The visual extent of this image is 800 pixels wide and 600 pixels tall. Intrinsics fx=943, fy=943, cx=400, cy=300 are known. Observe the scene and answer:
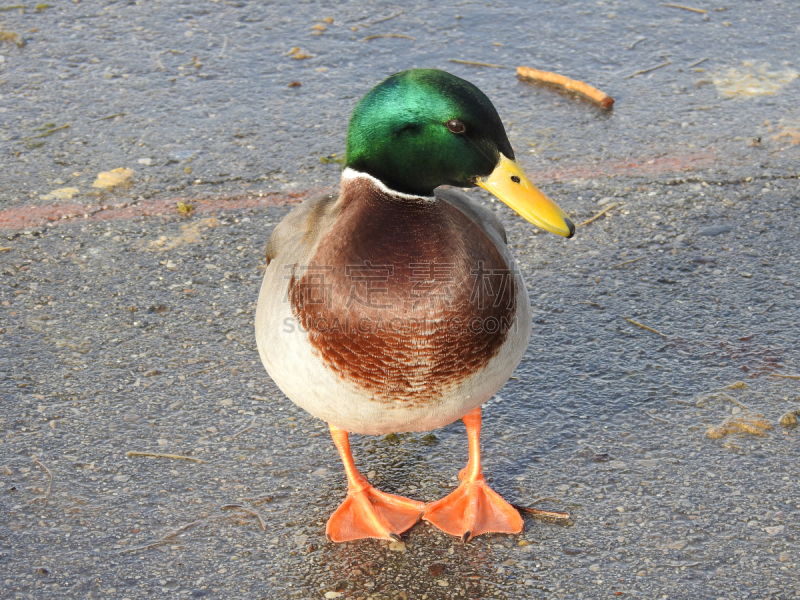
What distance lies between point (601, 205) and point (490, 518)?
1.94 m

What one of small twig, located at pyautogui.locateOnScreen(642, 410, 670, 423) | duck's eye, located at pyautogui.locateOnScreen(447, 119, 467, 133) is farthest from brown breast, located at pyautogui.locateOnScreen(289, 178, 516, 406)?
small twig, located at pyautogui.locateOnScreen(642, 410, 670, 423)

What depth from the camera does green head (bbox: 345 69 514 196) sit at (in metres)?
2.46

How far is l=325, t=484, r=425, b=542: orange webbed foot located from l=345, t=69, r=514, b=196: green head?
0.93 meters

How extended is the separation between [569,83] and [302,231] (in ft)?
8.90

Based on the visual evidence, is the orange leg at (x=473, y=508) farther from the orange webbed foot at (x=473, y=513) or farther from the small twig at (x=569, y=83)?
the small twig at (x=569, y=83)

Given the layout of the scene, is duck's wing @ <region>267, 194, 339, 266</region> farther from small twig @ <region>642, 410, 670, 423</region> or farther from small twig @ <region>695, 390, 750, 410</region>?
small twig @ <region>695, 390, 750, 410</region>

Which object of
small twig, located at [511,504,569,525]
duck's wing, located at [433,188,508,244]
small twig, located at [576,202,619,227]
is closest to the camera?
small twig, located at [511,504,569,525]

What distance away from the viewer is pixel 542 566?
2633mm

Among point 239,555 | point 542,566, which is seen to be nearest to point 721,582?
Result: point 542,566

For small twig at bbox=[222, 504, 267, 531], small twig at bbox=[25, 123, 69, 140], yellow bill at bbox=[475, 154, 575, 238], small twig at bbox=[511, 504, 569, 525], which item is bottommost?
small twig at bbox=[222, 504, 267, 531]

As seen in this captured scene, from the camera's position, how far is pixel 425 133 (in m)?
2.52

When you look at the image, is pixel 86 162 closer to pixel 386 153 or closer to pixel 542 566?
pixel 386 153

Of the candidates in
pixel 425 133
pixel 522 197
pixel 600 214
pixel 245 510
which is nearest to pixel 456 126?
pixel 425 133

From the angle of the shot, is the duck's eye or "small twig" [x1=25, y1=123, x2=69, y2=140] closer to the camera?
the duck's eye
